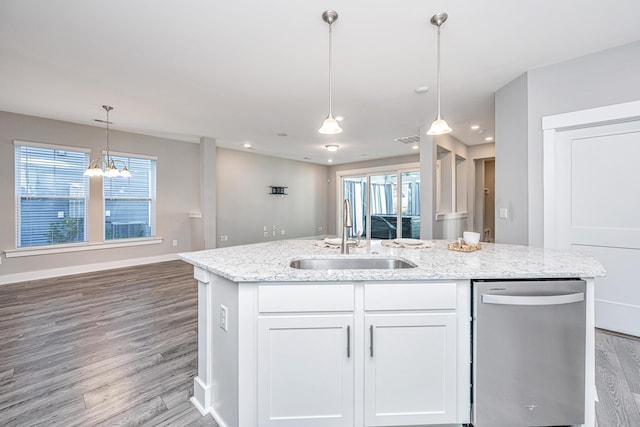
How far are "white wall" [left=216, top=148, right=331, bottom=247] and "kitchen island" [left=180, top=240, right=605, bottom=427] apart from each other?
585cm

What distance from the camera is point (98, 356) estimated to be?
7.68ft

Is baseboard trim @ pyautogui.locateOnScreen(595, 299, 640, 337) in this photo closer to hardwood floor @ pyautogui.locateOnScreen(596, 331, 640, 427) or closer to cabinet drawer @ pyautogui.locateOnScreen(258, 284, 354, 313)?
hardwood floor @ pyautogui.locateOnScreen(596, 331, 640, 427)

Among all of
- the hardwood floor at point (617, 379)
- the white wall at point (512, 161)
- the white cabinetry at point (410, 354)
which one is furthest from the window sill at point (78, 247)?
the hardwood floor at point (617, 379)

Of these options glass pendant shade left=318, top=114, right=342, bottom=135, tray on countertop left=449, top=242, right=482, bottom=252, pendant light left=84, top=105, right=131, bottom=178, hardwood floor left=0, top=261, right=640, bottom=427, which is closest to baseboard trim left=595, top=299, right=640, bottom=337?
→ hardwood floor left=0, top=261, right=640, bottom=427

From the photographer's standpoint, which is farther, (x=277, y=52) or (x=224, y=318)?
(x=277, y=52)

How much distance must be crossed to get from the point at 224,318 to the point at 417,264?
1.08 meters

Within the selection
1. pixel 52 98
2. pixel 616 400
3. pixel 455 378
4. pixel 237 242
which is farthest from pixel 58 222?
pixel 616 400

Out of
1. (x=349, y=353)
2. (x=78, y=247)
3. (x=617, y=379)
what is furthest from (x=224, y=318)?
(x=78, y=247)

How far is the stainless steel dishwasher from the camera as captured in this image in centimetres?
146

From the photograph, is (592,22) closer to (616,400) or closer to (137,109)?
(616,400)

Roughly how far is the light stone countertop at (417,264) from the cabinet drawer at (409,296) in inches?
1.9

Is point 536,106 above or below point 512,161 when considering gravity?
above

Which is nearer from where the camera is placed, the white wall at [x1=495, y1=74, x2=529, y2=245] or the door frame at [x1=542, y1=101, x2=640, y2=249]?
the door frame at [x1=542, y1=101, x2=640, y2=249]

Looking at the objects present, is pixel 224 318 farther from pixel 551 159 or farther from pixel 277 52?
pixel 551 159
